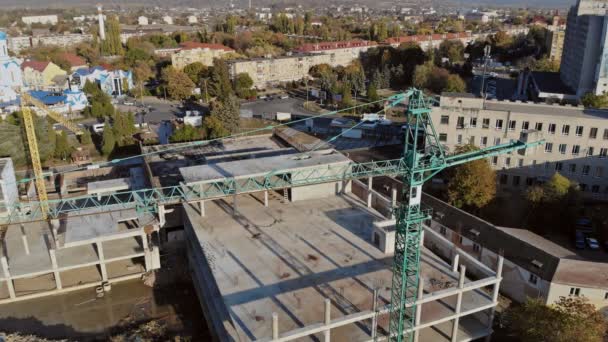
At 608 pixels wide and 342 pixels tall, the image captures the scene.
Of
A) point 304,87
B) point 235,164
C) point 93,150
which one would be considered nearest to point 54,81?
point 93,150

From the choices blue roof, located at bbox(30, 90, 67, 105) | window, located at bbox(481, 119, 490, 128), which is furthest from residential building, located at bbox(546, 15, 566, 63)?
blue roof, located at bbox(30, 90, 67, 105)

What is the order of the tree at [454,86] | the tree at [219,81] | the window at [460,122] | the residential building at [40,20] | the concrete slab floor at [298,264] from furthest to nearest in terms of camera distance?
the residential building at [40,20], the tree at [219,81], the tree at [454,86], the window at [460,122], the concrete slab floor at [298,264]

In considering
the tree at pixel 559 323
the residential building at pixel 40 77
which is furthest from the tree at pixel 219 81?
the tree at pixel 559 323

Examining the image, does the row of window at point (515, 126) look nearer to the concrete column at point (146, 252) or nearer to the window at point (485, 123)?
the window at point (485, 123)

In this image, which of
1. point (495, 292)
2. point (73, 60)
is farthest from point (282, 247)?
point (73, 60)

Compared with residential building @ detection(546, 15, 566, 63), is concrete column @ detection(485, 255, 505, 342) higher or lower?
lower

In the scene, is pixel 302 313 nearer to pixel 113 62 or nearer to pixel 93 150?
pixel 93 150

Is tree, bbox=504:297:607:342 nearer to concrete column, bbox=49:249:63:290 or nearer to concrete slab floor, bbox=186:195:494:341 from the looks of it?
concrete slab floor, bbox=186:195:494:341
